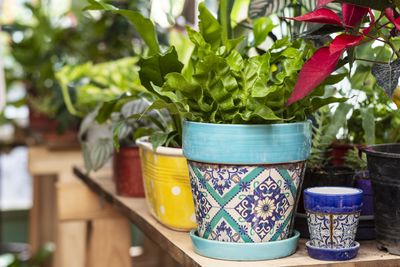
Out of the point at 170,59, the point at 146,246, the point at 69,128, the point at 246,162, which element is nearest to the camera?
the point at 246,162

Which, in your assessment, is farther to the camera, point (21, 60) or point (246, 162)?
point (21, 60)

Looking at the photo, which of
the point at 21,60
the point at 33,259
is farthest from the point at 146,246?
the point at 21,60

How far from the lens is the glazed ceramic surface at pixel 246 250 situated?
0.91m

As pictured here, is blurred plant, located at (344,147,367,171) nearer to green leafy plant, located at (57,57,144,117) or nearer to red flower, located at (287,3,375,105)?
red flower, located at (287,3,375,105)

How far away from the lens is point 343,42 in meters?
0.84

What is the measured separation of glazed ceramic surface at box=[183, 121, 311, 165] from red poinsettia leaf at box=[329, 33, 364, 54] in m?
0.13

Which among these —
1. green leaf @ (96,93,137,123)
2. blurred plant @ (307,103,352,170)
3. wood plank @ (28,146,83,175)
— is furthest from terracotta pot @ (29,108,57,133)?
blurred plant @ (307,103,352,170)

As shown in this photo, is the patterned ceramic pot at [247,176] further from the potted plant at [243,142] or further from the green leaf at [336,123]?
the green leaf at [336,123]

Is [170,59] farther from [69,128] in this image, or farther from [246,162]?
[69,128]

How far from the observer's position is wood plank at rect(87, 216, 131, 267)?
176 centimetres

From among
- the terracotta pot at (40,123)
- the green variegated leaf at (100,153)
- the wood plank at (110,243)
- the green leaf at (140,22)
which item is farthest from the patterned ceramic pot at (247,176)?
the terracotta pot at (40,123)

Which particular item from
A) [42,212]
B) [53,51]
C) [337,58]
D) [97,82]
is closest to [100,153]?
[97,82]

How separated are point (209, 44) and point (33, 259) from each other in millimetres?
2141

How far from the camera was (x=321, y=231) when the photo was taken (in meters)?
0.90
